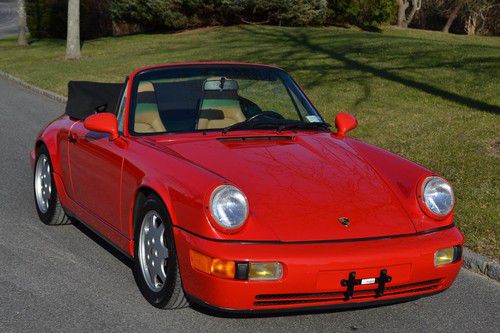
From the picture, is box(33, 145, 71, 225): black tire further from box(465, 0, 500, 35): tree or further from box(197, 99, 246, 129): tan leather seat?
box(465, 0, 500, 35): tree

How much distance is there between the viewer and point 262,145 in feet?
19.7

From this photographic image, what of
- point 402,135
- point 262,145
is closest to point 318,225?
point 262,145

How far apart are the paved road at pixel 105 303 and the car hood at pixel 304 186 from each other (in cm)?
62

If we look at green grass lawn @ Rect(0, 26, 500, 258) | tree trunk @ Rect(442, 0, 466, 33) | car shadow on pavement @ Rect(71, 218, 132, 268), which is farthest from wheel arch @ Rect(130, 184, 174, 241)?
tree trunk @ Rect(442, 0, 466, 33)

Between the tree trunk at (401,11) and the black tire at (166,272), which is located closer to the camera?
the black tire at (166,272)

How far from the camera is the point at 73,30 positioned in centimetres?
2955

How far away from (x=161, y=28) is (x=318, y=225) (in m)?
34.8

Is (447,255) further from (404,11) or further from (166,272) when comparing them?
(404,11)

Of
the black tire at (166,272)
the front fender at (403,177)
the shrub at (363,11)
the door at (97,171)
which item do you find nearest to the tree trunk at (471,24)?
the shrub at (363,11)

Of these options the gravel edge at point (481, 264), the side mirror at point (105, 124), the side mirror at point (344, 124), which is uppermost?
the side mirror at point (344, 124)

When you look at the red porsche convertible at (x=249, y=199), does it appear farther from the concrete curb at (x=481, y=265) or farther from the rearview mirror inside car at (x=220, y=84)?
the concrete curb at (x=481, y=265)

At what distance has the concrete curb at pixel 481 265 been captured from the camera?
21.7ft

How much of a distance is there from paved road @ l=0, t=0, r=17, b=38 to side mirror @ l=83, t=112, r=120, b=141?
49.0 metres

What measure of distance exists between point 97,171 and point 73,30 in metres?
24.1
